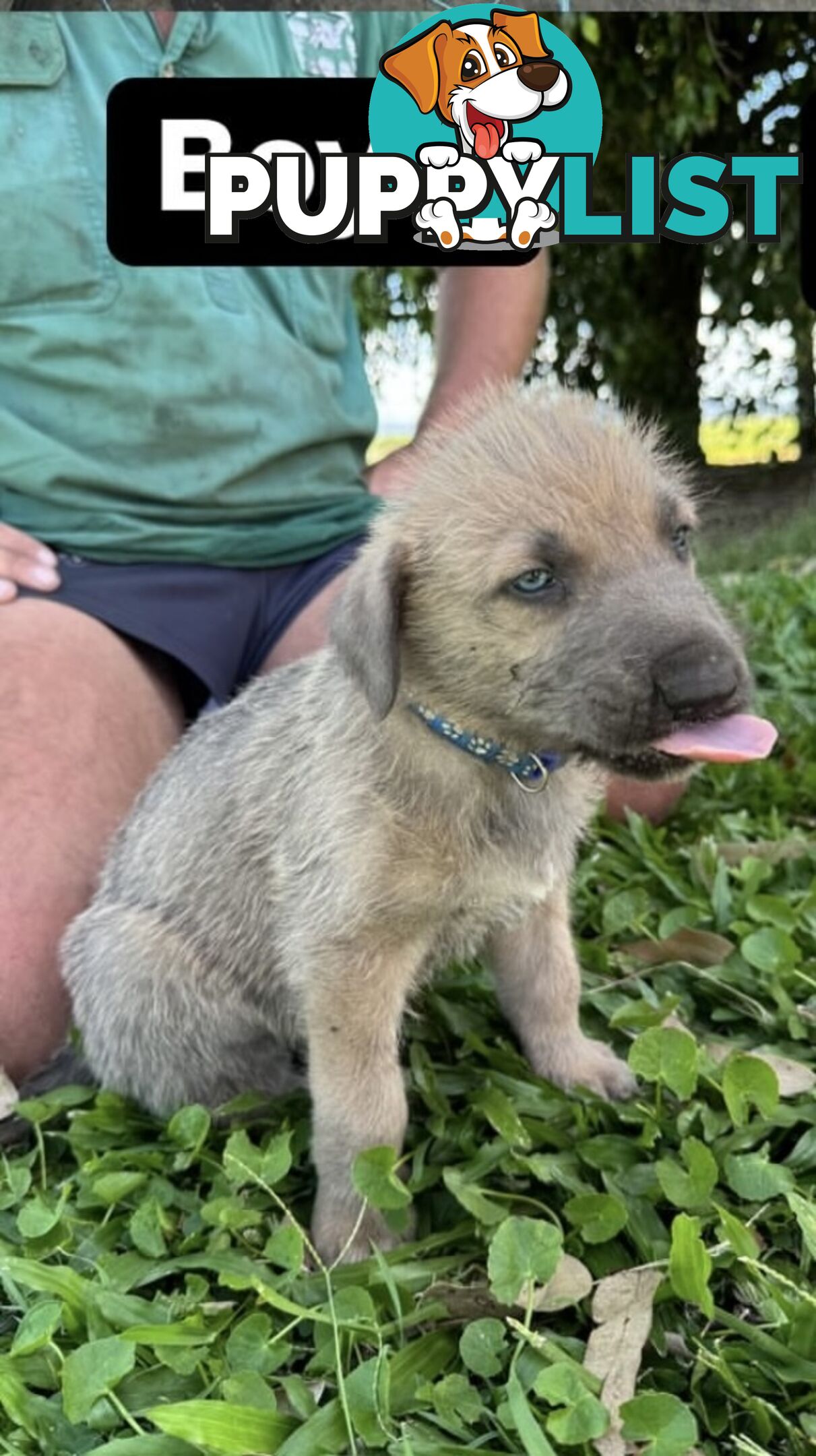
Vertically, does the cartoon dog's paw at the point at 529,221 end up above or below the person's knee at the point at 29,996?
above

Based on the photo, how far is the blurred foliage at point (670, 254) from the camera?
17.9ft

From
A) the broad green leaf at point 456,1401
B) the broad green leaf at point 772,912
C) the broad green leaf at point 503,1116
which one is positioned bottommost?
the broad green leaf at point 456,1401

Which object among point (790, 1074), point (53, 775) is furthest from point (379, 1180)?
point (53, 775)

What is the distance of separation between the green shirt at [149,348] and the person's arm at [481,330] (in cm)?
53

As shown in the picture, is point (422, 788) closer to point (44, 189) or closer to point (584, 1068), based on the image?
point (584, 1068)

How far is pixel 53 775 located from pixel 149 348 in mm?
1194

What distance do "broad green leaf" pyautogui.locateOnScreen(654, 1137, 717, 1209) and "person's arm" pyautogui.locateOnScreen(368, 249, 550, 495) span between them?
2543mm

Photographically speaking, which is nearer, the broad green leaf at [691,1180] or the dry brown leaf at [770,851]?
the broad green leaf at [691,1180]

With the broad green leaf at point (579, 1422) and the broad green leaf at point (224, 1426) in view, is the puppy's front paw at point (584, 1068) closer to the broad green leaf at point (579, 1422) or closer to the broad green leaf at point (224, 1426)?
the broad green leaf at point (579, 1422)

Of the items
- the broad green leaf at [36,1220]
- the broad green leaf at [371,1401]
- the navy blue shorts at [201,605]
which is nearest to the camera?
the broad green leaf at [371,1401]

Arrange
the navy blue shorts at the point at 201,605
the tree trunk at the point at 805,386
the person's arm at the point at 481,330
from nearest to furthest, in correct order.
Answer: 1. the navy blue shorts at the point at 201,605
2. the person's arm at the point at 481,330
3. the tree trunk at the point at 805,386

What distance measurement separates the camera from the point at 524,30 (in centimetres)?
250

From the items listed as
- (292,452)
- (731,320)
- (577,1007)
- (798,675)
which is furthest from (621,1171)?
(731,320)

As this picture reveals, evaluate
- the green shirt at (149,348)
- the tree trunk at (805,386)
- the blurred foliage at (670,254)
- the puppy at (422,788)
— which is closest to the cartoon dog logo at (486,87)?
the blurred foliage at (670,254)
